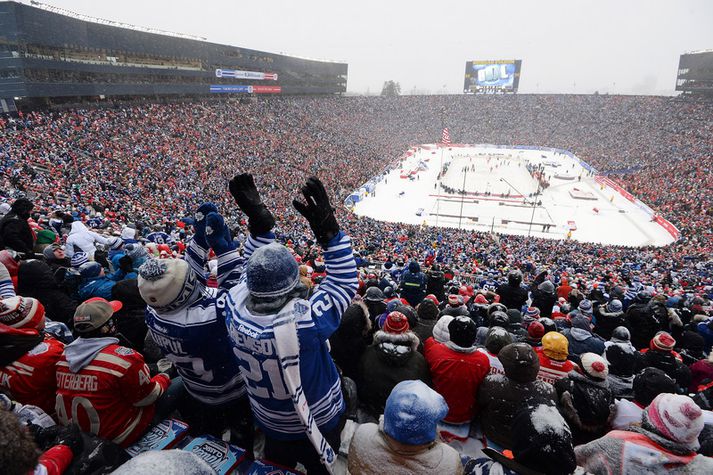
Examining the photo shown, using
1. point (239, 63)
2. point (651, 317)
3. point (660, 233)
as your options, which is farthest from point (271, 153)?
point (651, 317)

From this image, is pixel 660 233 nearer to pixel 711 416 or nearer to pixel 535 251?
pixel 535 251

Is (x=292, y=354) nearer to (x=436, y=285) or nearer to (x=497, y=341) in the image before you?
(x=497, y=341)

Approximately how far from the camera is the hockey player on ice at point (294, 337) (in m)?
2.04

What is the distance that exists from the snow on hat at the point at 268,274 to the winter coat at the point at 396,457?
88 cm

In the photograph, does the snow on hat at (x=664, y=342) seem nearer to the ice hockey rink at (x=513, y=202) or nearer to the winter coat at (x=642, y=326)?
the winter coat at (x=642, y=326)

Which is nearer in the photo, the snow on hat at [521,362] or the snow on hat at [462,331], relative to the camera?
the snow on hat at [521,362]

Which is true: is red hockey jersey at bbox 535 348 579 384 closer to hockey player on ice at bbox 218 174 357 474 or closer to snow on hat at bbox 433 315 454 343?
snow on hat at bbox 433 315 454 343

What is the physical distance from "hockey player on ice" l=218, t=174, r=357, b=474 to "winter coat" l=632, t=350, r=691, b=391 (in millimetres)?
3482

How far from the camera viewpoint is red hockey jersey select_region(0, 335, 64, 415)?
2484 mm

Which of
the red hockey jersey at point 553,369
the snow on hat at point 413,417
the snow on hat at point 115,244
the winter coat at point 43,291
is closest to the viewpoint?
the snow on hat at point 413,417

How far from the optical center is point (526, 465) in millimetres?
1869

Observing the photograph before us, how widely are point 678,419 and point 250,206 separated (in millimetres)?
2946

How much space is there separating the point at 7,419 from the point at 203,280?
7.40 ft

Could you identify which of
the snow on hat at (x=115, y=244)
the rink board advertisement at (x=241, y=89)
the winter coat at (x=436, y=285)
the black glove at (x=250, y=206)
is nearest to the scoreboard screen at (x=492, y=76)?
the rink board advertisement at (x=241, y=89)
